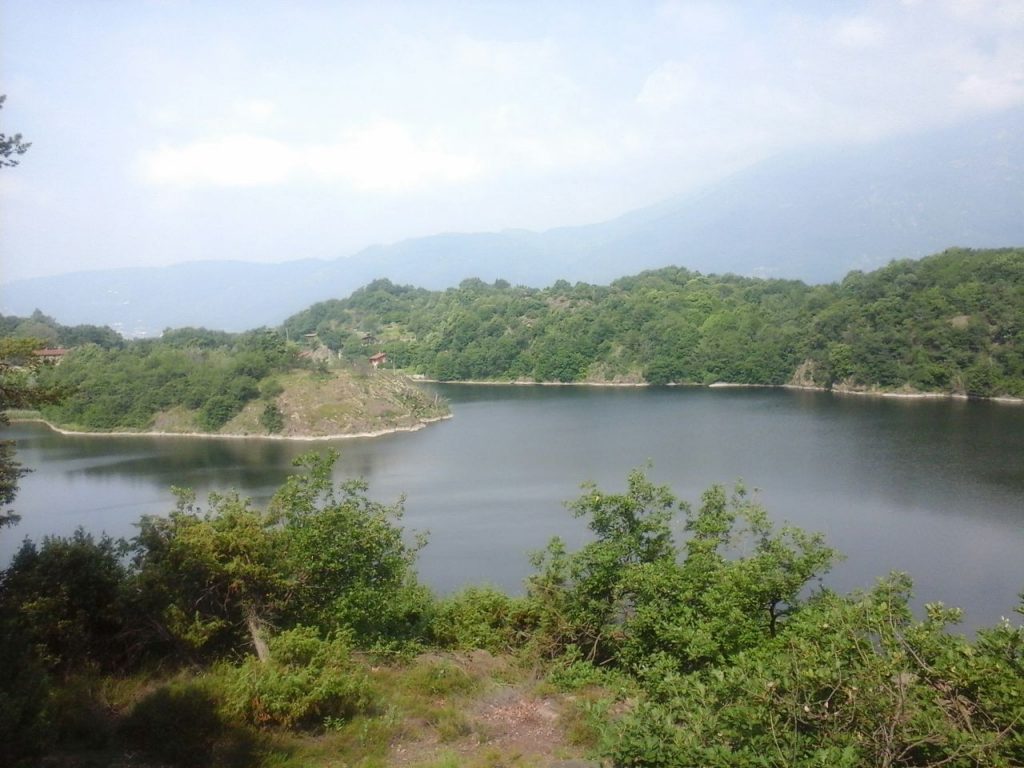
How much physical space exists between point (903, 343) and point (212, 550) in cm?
4256

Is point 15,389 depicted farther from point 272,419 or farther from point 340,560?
point 272,419

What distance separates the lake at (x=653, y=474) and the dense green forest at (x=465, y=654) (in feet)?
6.41

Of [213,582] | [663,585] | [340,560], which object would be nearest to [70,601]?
[213,582]

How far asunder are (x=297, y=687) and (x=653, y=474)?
1807 cm

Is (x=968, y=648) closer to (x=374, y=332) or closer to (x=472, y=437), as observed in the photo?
(x=472, y=437)

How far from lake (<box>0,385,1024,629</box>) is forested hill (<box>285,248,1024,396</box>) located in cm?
431

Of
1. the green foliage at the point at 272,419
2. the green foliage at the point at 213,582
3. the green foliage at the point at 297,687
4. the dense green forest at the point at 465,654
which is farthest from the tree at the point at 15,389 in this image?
the green foliage at the point at 272,419

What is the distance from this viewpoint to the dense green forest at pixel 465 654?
10.3 ft

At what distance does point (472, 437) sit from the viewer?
31219 mm

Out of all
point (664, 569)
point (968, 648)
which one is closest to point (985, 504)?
point (664, 569)

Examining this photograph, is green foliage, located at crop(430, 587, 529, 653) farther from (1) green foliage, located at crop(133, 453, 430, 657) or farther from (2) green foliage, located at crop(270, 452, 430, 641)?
(2) green foliage, located at crop(270, 452, 430, 641)

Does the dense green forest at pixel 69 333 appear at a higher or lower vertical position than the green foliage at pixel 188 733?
higher

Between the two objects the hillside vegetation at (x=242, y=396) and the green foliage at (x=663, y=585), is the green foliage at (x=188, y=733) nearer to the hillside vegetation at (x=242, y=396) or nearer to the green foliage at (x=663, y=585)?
the green foliage at (x=663, y=585)

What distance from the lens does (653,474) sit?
859 inches
